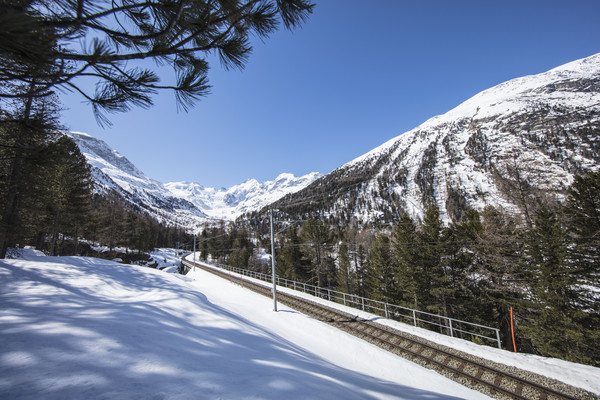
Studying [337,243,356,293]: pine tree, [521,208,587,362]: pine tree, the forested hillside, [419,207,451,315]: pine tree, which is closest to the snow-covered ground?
the forested hillside

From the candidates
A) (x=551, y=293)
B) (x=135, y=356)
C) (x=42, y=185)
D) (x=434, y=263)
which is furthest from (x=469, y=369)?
(x=42, y=185)

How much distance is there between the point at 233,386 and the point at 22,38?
3.34 meters

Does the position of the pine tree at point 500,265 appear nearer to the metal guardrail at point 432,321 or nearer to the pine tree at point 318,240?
the metal guardrail at point 432,321

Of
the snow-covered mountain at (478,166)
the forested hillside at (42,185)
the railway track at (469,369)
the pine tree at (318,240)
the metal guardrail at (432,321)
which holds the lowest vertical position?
the metal guardrail at (432,321)

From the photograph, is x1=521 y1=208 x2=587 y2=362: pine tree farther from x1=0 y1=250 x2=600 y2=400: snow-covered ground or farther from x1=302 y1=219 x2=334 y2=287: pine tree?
x1=302 y1=219 x2=334 y2=287: pine tree

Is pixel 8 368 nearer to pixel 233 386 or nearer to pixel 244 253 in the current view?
pixel 233 386

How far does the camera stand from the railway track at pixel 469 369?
6.14 m

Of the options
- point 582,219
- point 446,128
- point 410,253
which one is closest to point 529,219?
point 582,219

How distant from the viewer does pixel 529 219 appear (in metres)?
13.1

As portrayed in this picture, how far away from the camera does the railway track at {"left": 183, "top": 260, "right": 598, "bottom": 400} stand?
20.2 ft

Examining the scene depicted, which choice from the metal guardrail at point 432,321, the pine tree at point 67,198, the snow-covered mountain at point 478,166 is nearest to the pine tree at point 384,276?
the metal guardrail at point 432,321

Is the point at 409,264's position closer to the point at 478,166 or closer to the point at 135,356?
the point at 135,356

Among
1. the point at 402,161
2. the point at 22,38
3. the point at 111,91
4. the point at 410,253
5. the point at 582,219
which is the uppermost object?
the point at 402,161

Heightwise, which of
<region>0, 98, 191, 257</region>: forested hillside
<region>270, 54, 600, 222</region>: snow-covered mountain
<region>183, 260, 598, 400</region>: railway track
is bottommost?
<region>183, 260, 598, 400</region>: railway track
